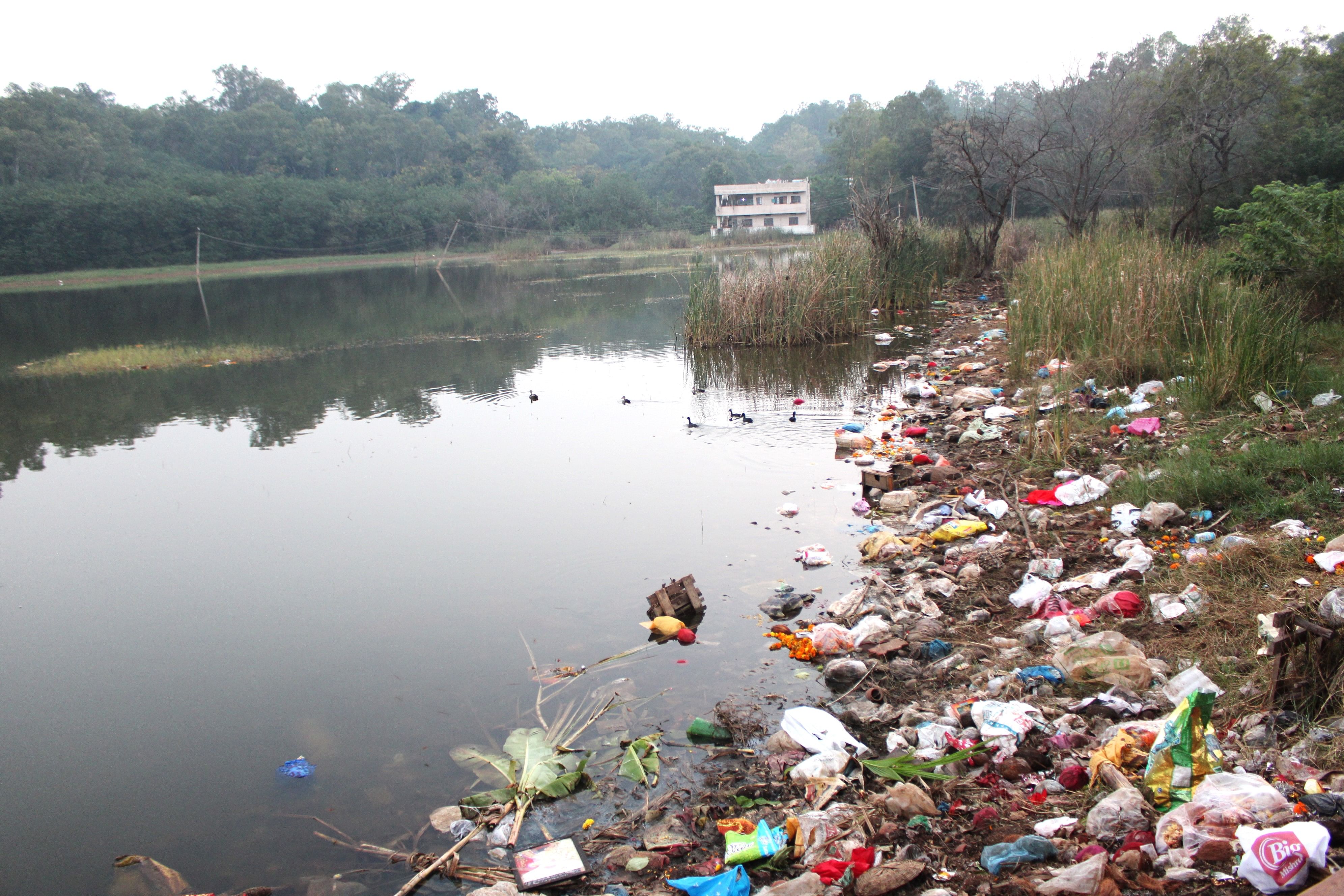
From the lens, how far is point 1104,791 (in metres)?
2.35

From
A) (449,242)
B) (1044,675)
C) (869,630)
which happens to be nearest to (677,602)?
(869,630)

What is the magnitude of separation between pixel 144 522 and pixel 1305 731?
7.18 m

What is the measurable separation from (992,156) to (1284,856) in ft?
62.1

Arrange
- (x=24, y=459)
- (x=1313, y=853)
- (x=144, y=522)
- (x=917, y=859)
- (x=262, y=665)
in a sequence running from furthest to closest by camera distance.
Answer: (x=24, y=459) < (x=144, y=522) < (x=262, y=665) < (x=917, y=859) < (x=1313, y=853)

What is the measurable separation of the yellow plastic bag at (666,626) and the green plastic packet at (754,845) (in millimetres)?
1558

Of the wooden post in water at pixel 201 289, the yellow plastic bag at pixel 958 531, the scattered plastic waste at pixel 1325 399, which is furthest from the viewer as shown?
the wooden post in water at pixel 201 289

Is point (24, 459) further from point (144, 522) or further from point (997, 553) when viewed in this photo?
point (997, 553)

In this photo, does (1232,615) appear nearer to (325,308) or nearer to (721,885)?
(721,885)

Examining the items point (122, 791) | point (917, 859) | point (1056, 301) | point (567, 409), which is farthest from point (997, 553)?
point (567, 409)

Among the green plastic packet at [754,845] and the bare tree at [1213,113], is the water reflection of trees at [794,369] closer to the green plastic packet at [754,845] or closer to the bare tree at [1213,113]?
the bare tree at [1213,113]

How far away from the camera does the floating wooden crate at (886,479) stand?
5793 mm

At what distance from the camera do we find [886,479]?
228 inches

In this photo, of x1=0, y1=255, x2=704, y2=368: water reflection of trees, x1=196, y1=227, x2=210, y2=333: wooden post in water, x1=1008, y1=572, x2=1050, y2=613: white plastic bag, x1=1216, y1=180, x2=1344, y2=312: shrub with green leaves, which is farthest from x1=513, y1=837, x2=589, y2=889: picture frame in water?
x1=196, y1=227, x2=210, y2=333: wooden post in water

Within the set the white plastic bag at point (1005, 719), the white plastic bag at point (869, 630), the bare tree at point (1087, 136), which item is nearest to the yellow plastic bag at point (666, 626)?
the white plastic bag at point (869, 630)
